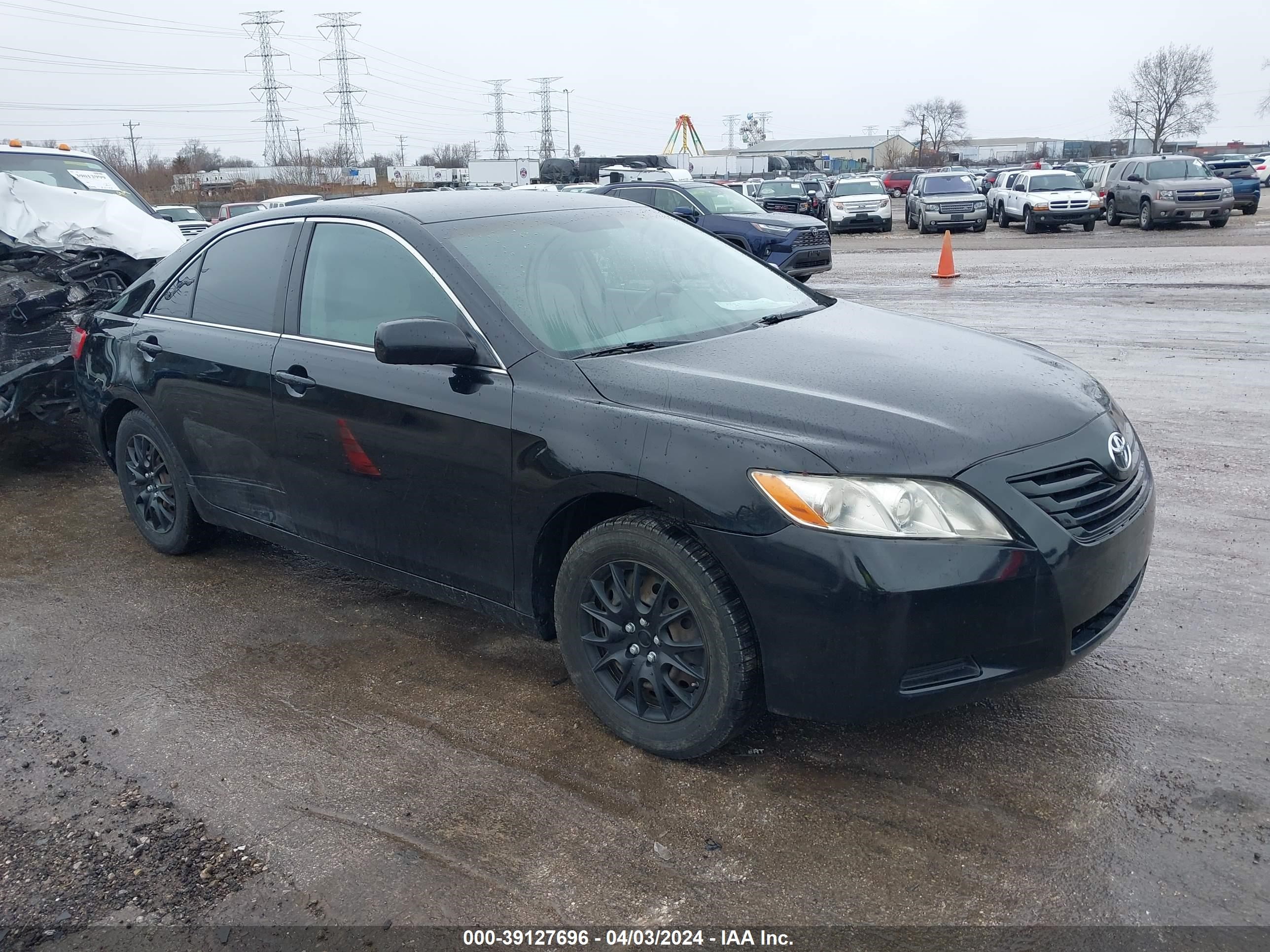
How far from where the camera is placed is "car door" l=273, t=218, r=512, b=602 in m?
3.59

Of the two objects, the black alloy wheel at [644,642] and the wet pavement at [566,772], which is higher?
the black alloy wheel at [644,642]

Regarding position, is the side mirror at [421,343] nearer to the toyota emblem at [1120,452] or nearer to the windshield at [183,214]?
the toyota emblem at [1120,452]

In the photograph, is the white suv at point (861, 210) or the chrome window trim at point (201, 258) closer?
the chrome window trim at point (201, 258)

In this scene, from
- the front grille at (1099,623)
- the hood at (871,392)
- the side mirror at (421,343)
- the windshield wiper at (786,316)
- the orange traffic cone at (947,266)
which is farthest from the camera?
the orange traffic cone at (947,266)

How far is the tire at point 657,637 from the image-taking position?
3.03 meters

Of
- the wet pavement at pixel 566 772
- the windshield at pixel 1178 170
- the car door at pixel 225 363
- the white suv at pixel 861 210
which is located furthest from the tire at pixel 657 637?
the white suv at pixel 861 210

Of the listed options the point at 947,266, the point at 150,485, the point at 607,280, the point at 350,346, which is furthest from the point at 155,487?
the point at 947,266

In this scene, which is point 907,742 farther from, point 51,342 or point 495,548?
point 51,342

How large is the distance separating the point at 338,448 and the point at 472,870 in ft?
5.94

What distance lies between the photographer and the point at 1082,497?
3.04m

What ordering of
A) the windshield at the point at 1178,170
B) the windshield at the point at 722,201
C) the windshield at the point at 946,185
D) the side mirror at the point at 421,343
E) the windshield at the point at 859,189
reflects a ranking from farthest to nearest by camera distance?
the windshield at the point at 859,189 → the windshield at the point at 946,185 → the windshield at the point at 1178,170 → the windshield at the point at 722,201 → the side mirror at the point at 421,343

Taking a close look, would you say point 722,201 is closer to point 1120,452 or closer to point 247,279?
point 247,279

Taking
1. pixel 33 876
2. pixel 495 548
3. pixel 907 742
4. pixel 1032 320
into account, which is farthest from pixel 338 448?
pixel 1032 320

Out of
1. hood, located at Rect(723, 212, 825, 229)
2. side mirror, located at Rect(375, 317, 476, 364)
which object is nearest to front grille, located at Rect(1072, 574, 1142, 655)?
side mirror, located at Rect(375, 317, 476, 364)
